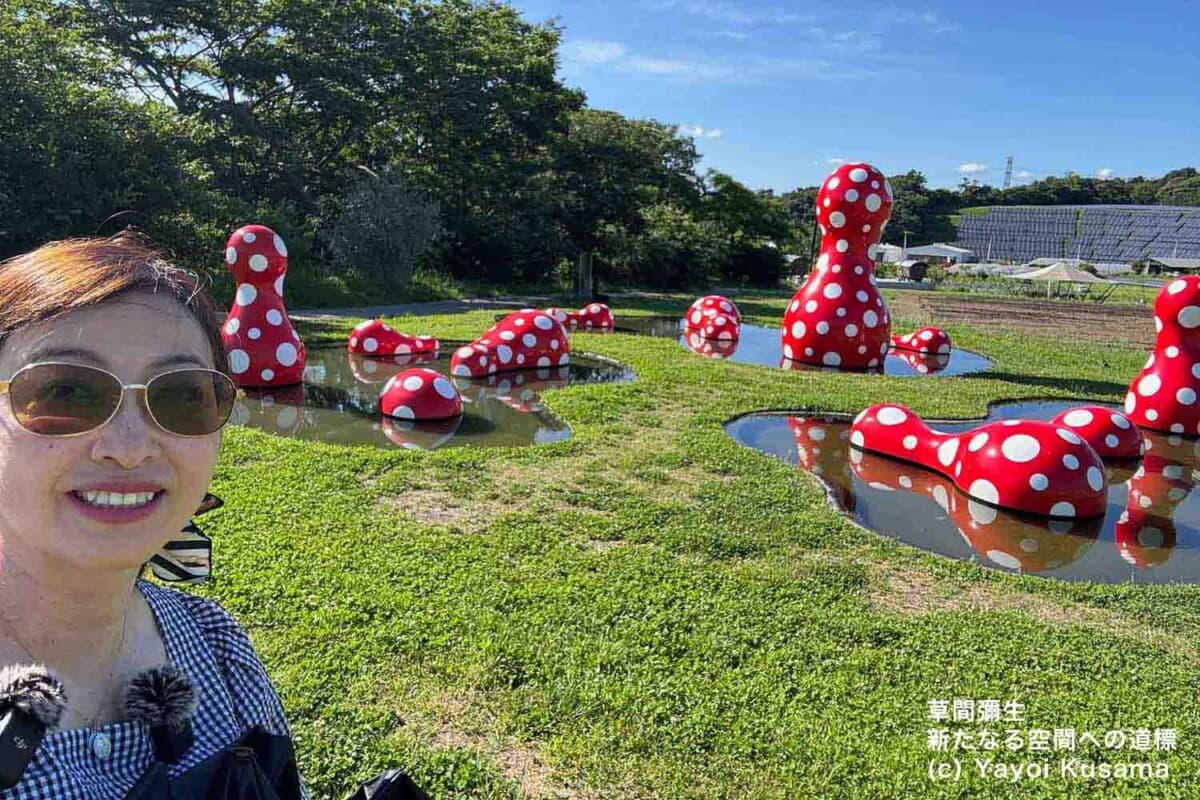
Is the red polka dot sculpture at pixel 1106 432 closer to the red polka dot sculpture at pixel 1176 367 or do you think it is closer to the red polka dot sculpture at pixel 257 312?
the red polka dot sculpture at pixel 1176 367

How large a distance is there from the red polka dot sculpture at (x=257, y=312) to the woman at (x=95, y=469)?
7.58 m

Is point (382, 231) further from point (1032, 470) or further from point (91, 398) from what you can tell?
point (91, 398)

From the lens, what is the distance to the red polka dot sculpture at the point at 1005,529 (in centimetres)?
480

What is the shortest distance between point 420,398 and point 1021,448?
492cm

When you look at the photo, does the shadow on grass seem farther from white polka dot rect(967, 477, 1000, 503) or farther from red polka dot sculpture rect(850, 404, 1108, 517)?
white polka dot rect(967, 477, 1000, 503)

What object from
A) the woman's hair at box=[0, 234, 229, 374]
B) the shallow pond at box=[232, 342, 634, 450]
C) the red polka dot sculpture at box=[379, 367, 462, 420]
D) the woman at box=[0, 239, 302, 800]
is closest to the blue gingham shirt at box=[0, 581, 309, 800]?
the woman at box=[0, 239, 302, 800]

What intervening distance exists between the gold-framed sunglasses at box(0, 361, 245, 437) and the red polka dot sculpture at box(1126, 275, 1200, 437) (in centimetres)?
898

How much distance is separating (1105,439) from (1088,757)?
4.59 metres

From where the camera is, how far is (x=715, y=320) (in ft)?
47.2

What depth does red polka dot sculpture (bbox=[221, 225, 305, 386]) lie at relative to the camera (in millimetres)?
8297

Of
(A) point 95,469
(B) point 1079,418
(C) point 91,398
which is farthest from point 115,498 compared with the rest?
(B) point 1079,418

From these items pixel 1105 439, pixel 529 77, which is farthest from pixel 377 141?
pixel 1105 439

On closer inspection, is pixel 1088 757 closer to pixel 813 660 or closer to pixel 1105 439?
pixel 813 660

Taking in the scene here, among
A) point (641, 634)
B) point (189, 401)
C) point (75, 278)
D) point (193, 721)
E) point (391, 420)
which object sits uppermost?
point (75, 278)
